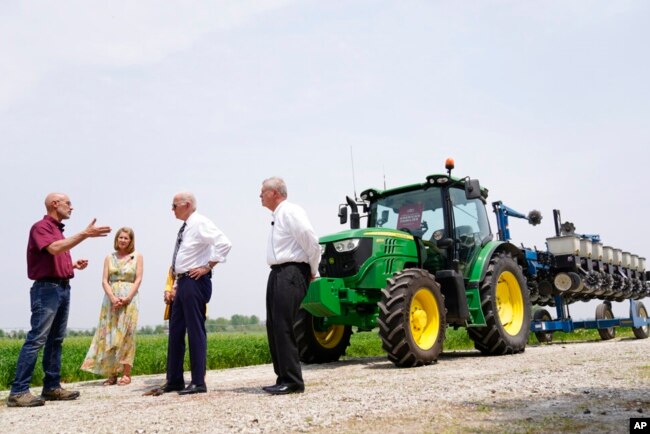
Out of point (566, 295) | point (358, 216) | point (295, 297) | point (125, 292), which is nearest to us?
point (295, 297)

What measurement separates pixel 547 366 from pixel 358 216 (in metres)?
3.61

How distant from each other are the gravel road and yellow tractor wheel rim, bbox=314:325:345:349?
2.11 metres

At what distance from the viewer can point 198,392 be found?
5625 millimetres

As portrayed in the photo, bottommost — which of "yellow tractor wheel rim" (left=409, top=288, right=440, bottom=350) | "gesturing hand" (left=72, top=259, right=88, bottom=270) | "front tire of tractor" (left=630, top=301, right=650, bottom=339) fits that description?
"front tire of tractor" (left=630, top=301, right=650, bottom=339)

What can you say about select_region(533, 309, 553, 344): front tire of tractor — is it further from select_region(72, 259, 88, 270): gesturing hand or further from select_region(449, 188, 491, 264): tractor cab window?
select_region(72, 259, 88, 270): gesturing hand

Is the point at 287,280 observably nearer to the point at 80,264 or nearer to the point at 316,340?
the point at 80,264

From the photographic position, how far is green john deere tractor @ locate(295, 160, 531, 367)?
7258 mm

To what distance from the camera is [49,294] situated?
5531 millimetres

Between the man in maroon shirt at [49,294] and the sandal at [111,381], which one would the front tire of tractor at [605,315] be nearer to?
the sandal at [111,381]

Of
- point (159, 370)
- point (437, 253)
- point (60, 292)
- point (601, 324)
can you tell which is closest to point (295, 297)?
point (60, 292)

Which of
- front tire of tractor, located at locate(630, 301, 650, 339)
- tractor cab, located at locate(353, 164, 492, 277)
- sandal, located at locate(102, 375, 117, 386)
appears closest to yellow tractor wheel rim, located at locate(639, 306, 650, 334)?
front tire of tractor, located at locate(630, 301, 650, 339)

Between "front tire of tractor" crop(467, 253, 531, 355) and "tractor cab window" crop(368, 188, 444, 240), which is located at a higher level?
"tractor cab window" crop(368, 188, 444, 240)

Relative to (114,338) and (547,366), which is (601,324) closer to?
(547,366)

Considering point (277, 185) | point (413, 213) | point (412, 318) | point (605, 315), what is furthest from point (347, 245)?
point (605, 315)
